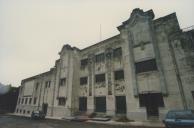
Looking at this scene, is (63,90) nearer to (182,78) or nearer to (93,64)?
(93,64)

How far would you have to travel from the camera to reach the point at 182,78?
15.4 metres

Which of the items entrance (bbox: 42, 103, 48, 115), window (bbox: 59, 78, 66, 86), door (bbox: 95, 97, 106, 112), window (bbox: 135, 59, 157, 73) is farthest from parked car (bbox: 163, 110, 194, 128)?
entrance (bbox: 42, 103, 48, 115)

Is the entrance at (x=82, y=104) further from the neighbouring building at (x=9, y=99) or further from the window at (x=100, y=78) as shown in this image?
the neighbouring building at (x=9, y=99)

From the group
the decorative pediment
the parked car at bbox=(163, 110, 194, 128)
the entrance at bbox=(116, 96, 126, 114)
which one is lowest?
the parked car at bbox=(163, 110, 194, 128)

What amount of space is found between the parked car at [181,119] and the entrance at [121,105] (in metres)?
8.04

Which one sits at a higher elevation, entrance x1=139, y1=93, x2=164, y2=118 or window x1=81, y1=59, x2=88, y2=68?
window x1=81, y1=59, x2=88, y2=68

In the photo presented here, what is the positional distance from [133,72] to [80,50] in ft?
45.0

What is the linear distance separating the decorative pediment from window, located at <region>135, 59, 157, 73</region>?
628 centimetres

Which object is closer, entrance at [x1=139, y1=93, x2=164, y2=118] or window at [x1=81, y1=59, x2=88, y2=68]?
entrance at [x1=139, y1=93, x2=164, y2=118]

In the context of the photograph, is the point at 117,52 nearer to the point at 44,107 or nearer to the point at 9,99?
the point at 44,107

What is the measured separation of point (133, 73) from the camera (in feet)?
62.5

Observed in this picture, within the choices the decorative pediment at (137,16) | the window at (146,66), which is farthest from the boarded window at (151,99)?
the decorative pediment at (137,16)

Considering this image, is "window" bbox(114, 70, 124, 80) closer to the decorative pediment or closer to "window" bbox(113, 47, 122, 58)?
"window" bbox(113, 47, 122, 58)

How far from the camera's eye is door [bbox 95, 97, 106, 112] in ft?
70.8
